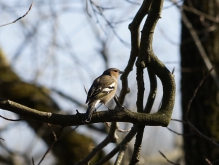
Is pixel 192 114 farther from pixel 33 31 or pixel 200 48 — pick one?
pixel 33 31

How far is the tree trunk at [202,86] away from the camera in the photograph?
6109mm

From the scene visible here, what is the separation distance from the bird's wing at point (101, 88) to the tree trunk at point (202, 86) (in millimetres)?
1167

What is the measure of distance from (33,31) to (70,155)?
566 cm

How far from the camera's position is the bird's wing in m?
5.00

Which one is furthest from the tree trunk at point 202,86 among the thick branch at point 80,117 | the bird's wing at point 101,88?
the thick branch at point 80,117

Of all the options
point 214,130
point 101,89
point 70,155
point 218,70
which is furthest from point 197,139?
point 70,155

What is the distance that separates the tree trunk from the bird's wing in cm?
117

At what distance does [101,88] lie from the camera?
5.27m

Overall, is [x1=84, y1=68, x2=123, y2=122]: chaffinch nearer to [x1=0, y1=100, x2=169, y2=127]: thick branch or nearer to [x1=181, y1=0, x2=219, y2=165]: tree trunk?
[x1=181, y1=0, x2=219, y2=165]: tree trunk

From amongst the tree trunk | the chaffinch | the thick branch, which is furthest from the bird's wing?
the thick branch

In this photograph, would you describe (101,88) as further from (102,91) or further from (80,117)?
(80,117)

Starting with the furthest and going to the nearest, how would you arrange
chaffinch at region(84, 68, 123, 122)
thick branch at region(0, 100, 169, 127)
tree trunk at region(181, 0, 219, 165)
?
tree trunk at region(181, 0, 219, 165)
chaffinch at region(84, 68, 123, 122)
thick branch at region(0, 100, 169, 127)

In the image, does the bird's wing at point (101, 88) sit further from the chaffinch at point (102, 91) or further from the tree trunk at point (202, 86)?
the tree trunk at point (202, 86)

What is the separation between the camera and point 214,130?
612cm
